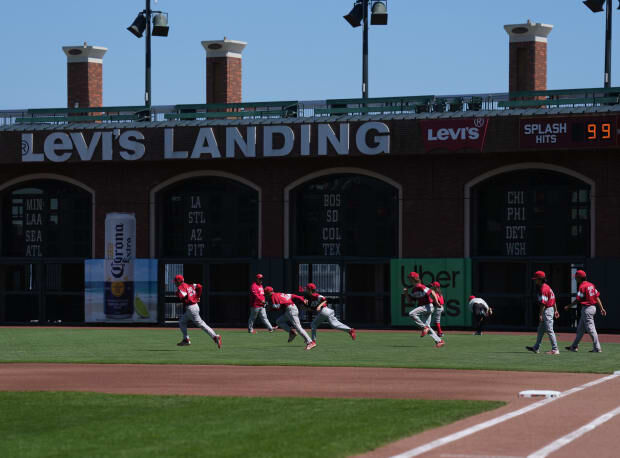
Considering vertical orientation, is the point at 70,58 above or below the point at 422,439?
above

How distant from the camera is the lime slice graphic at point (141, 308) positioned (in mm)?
43062

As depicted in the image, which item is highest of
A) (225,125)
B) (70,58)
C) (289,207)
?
(70,58)

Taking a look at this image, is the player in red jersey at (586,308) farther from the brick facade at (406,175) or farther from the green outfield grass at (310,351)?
the brick facade at (406,175)

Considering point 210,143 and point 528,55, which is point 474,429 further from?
point 528,55

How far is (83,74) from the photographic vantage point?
1903 inches

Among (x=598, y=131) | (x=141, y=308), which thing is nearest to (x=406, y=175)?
(x=598, y=131)

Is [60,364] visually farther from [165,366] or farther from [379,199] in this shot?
[379,199]

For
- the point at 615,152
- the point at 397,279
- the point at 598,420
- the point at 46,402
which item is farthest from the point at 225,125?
the point at 598,420

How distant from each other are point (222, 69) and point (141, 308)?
33.1 feet

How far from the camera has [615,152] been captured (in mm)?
38031

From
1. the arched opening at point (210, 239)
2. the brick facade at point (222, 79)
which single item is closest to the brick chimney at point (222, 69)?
the brick facade at point (222, 79)

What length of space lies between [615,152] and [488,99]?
14.6 feet

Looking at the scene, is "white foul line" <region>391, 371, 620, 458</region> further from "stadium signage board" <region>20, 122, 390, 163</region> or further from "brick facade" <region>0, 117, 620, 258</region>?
"stadium signage board" <region>20, 122, 390, 163</region>

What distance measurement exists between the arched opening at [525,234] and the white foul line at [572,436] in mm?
24794
